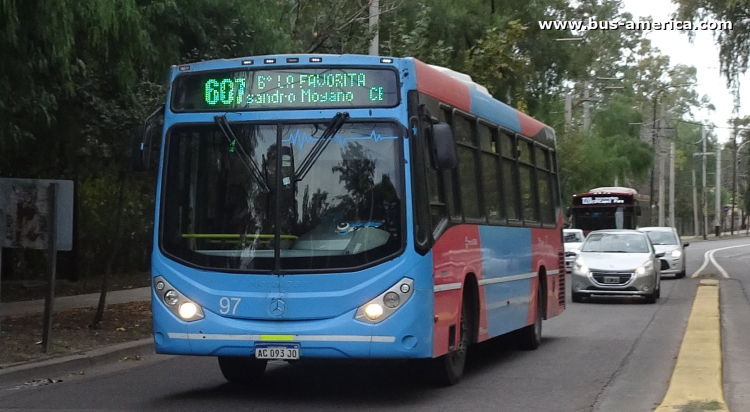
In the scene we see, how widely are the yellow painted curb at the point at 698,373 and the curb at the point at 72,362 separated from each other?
20.2ft

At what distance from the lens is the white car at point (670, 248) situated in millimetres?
35031

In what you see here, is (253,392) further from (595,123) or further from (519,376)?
(595,123)

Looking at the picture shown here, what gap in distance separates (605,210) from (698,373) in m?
34.2

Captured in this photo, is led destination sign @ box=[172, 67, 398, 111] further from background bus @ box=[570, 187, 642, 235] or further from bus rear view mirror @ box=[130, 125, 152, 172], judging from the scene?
background bus @ box=[570, 187, 642, 235]

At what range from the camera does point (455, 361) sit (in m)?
10.8

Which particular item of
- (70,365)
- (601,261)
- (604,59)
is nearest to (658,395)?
(70,365)

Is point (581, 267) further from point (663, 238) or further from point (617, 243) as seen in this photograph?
point (663, 238)

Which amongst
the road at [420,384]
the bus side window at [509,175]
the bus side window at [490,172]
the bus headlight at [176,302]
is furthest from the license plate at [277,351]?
the bus side window at [509,175]

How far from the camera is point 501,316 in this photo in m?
12.4

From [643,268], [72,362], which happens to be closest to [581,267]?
[643,268]

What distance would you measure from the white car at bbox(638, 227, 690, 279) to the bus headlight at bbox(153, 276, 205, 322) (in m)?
27.0

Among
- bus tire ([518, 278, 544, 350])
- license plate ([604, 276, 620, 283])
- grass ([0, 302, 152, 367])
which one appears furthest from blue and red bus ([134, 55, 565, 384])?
license plate ([604, 276, 620, 283])

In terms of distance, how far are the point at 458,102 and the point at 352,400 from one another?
9.96ft

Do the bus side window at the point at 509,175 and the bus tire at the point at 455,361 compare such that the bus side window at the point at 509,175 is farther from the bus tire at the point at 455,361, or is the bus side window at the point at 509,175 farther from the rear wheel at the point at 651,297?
the rear wheel at the point at 651,297
